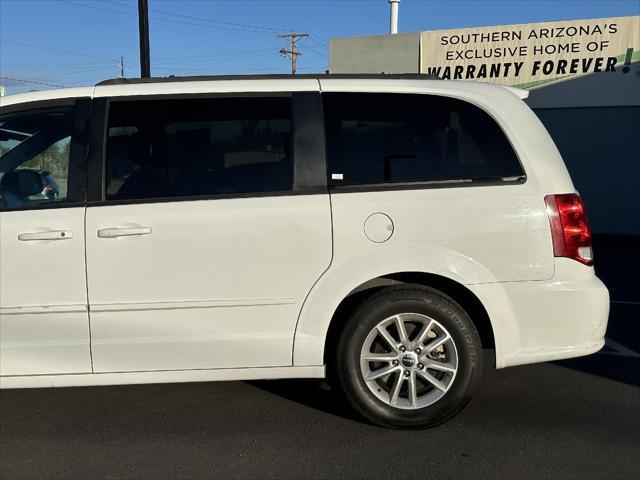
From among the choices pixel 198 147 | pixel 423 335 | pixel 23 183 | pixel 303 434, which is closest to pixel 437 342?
pixel 423 335

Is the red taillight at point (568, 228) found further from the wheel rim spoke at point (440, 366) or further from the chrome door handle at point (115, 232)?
the chrome door handle at point (115, 232)

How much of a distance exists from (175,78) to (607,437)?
3.32 meters

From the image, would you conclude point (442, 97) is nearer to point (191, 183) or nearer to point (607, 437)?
point (191, 183)

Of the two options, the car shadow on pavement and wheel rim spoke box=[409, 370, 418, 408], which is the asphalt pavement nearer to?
the car shadow on pavement

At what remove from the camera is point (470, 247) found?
3229 millimetres

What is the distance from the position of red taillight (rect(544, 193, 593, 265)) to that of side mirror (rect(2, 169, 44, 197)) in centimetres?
298

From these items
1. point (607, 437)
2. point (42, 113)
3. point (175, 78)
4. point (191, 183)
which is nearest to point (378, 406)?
point (607, 437)

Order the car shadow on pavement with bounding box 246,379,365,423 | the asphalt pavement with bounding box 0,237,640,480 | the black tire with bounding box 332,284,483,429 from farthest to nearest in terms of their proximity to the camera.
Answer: the car shadow on pavement with bounding box 246,379,365,423, the black tire with bounding box 332,284,483,429, the asphalt pavement with bounding box 0,237,640,480

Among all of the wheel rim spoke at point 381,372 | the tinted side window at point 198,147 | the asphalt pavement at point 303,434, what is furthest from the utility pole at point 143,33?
the wheel rim spoke at point 381,372

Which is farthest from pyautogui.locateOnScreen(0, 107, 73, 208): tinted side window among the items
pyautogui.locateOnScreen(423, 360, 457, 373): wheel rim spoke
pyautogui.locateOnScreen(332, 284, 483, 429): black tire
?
pyautogui.locateOnScreen(423, 360, 457, 373): wheel rim spoke

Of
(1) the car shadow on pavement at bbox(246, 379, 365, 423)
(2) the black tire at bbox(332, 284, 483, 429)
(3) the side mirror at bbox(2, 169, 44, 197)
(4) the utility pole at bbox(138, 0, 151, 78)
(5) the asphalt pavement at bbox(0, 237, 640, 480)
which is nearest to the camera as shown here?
(5) the asphalt pavement at bbox(0, 237, 640, 480)

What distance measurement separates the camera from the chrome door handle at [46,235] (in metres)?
3.14

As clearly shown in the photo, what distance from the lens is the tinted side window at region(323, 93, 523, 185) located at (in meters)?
3.34

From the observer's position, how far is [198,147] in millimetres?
3334
